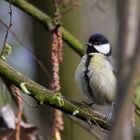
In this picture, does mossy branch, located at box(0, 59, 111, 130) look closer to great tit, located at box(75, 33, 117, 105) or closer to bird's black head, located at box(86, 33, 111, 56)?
great tit, located at box(75, 33, 117, 105)

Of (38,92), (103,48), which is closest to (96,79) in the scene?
(103,48)

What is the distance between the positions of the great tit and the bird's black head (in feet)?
0.53

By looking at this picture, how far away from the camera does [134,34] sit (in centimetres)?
47

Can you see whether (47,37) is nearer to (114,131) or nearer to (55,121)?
(55,121)

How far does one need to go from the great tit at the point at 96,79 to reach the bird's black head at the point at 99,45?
0.53 feet

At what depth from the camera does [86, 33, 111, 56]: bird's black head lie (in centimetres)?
316

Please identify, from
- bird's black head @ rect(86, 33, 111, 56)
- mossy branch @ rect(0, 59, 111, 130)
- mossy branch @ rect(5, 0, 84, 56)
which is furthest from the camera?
bird's black head @ rect(86, 33, 111, 56)

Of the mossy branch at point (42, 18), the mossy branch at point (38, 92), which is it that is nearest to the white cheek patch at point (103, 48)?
the mossy branch at point (42, 18)

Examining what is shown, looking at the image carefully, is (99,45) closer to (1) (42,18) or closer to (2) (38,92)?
(1) (42,18)

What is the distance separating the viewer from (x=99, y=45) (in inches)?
126

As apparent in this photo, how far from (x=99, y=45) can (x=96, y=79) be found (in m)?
0.43

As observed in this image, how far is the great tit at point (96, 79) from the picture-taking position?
2.82 metres

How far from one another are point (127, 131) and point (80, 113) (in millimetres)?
1262

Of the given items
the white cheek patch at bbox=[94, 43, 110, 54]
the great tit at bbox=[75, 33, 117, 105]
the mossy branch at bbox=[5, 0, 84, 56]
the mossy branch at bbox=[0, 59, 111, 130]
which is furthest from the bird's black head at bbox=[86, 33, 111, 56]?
the mossy branch at bbox=[0, 59, 111, 130]
